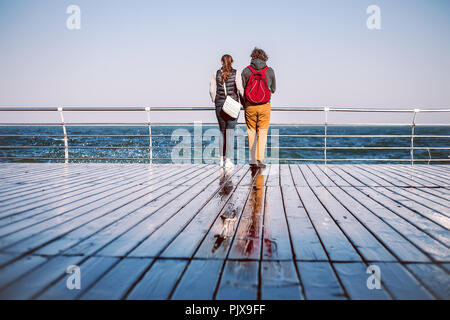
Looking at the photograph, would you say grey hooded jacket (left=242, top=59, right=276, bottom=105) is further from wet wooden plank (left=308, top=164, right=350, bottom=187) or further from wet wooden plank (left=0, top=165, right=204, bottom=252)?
wet wooden plank (left=0, top=165, right=204, bottom=252)

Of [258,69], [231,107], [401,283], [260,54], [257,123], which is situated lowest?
[401,283]

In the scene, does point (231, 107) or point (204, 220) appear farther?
point (231, 107)

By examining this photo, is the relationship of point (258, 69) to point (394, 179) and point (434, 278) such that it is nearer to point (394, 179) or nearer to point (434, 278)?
point (394, 179)

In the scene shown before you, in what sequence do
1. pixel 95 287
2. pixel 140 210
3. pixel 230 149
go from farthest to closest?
pixel 230 149 → pixel 140 210 → pixel 95 287

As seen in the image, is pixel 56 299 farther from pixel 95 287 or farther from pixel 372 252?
pixel 372 252

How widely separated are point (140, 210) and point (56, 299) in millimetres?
1067

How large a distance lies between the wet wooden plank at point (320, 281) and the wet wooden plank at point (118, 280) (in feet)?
1.84

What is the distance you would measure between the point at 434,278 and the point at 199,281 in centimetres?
79

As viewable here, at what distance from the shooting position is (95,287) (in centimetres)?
99

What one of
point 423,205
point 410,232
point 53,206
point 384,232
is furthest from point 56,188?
point 423,205

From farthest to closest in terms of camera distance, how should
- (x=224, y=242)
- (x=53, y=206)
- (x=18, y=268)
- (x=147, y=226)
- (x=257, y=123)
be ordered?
(x=257, y=123)
(x=53, y=206)
(x=147, y=226)
(x=224, y=242)
(x=18, y=268)

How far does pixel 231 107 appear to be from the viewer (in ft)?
12.4

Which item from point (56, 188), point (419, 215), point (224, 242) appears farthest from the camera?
point (56, 188)
